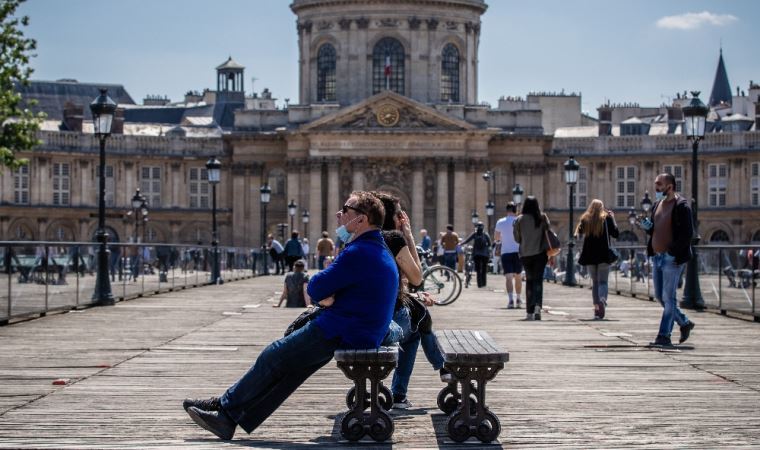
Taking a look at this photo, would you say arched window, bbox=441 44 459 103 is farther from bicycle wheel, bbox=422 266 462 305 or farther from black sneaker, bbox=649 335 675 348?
black sneaker, bbox=649 335 675 348

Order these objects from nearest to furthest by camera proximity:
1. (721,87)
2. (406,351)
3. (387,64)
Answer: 1. (406,351)
2. (387,64)
3. (721,87)

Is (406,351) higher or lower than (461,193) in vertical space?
lower

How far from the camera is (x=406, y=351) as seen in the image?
529 inches

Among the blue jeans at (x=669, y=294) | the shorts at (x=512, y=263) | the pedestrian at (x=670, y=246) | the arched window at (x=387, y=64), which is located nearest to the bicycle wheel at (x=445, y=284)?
the shorts at (x=512, y=263)

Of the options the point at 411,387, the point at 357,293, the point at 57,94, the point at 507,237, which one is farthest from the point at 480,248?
the point at 57,94

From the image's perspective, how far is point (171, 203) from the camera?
330 ft

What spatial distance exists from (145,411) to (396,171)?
84432mm

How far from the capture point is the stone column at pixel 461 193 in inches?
3772

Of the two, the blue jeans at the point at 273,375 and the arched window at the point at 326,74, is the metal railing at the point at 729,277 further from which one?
the arched window at the point at 326,74

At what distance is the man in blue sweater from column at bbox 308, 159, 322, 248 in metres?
84.3

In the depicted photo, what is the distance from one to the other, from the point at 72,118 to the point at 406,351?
9128 cm

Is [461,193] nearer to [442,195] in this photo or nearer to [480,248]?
[442,195]

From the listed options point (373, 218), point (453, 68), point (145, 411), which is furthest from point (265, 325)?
point (453, 68)

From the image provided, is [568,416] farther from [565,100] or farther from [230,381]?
[565,100]
